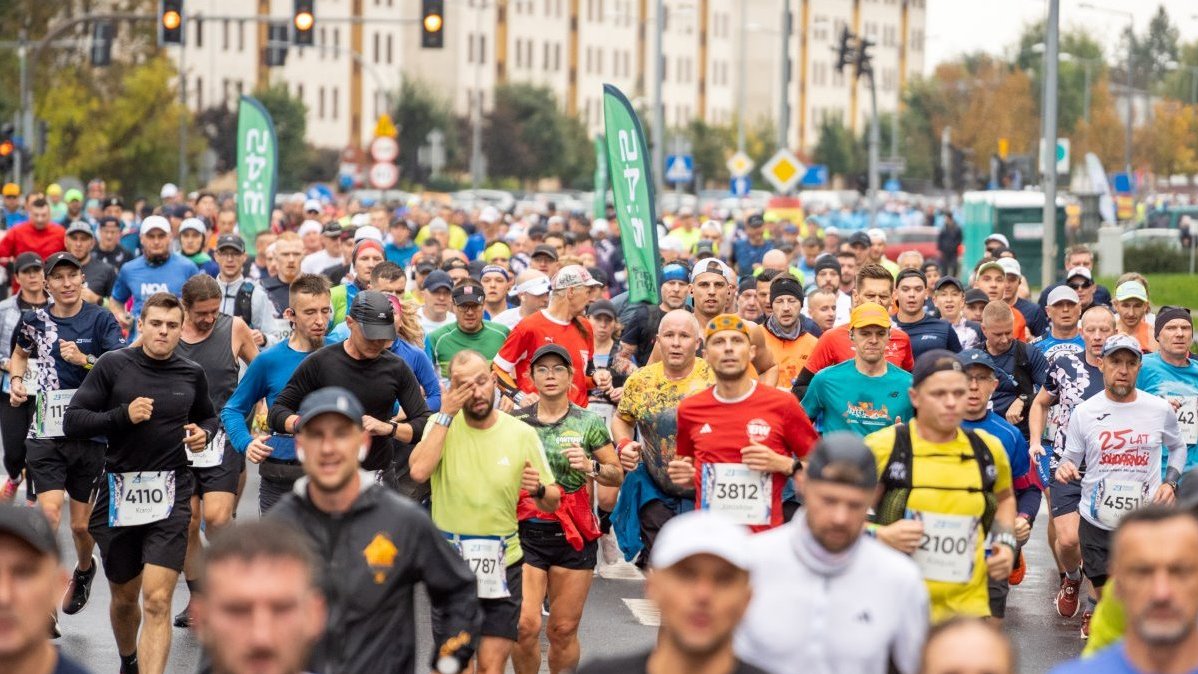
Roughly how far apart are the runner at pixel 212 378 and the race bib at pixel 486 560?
3055 millimetres

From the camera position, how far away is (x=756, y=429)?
29.6 feet

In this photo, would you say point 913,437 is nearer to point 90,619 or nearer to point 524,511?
point 524,511

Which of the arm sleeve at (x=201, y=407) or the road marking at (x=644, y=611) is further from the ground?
the arm sleeve at (x=201, y=407)

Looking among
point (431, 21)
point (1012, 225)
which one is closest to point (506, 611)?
point (431, 21)

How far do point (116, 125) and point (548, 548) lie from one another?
51744 millimetres

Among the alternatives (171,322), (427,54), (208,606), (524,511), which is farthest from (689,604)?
(427,54)

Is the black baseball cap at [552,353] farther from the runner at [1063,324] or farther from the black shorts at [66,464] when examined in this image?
the runner at [1063,324]

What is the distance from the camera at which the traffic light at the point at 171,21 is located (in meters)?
29.7

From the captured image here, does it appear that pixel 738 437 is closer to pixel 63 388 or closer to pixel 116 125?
pixel 63 388

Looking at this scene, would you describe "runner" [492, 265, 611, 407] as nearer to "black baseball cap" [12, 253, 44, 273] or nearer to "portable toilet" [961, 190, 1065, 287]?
"black baseball cap" [12, 253, 44, 273]

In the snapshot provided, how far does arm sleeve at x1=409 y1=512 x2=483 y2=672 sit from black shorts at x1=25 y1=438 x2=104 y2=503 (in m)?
5.98

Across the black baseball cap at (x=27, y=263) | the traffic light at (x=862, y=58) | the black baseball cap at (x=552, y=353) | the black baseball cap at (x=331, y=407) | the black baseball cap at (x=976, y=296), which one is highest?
the traffic light at (x=862, y=58)

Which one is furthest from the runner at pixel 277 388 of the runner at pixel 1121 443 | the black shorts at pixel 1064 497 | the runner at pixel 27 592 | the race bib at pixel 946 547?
the runner at pixel 27 592

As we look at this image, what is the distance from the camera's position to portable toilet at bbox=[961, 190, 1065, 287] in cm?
4034
